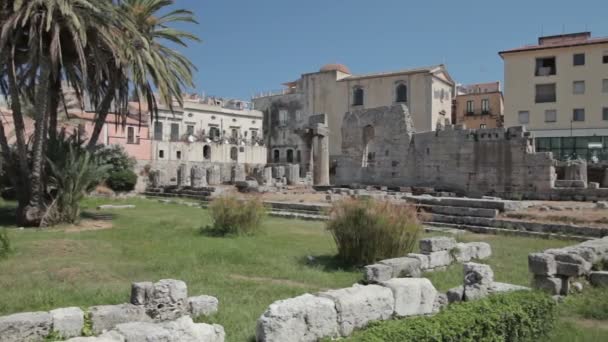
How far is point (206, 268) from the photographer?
8.86m

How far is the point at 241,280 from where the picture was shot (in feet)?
26.0

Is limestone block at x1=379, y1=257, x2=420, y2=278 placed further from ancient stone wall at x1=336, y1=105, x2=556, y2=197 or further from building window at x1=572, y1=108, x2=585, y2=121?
building window at x1=572, y1=108, x2=585, y2=121

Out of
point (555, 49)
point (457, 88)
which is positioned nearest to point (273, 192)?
point (555, 49)

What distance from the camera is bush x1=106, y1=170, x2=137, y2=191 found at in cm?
2909

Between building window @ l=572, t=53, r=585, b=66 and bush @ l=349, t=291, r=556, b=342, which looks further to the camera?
building window @ l=572, t=53, r=585, b=66

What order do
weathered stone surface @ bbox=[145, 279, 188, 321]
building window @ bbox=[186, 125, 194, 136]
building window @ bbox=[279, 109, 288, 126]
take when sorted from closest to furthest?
1. weathered stone surface @ bbox=[145, 279, 188, 321]
2. building window @ bbox=[186, 125, 194, 136]
3. building window @ bbox=[279, 109, 288, 126]

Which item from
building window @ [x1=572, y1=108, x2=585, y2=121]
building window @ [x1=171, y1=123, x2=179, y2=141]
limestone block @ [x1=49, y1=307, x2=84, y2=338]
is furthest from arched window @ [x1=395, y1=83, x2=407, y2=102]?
limestone block @ [x1=49, y1=307, x2=84, y2=338]

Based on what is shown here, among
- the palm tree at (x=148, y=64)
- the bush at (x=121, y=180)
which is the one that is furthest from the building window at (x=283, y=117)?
the palm tree at (x=148, y=64)

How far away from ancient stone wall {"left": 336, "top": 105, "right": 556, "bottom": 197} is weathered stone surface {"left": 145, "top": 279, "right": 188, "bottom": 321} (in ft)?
66.5

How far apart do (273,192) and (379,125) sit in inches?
287

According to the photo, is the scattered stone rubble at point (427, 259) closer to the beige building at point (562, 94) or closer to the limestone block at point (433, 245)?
the limestone block at point (433, 245)

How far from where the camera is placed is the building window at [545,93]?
38.6 m

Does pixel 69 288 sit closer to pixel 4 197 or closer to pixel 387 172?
pixel 4 197

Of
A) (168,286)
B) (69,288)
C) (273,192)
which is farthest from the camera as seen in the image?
(273,192)
